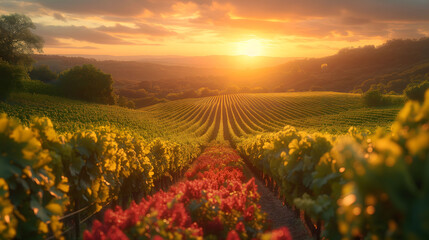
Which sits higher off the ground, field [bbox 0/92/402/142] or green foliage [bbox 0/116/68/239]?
green foliage [bbox 0/116/68/239]

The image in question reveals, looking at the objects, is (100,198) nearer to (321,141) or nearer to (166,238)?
(166,238)

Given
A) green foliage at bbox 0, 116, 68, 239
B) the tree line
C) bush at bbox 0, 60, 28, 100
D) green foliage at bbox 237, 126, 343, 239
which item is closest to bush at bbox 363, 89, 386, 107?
the tree line

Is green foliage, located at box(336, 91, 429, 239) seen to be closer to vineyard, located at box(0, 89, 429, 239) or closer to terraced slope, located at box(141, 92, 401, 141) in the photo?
vineyard, located at box(0, 89, 429, 239)

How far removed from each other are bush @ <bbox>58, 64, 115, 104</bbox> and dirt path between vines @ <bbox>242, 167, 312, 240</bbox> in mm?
73917

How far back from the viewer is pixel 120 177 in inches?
420

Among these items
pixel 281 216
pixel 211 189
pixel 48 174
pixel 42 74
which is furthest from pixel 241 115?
pixel 48 174

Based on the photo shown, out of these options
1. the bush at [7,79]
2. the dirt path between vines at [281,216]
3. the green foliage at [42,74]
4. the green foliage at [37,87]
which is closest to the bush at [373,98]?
the dirt path between vines at [281,216]

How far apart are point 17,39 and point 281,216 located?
71.8 m

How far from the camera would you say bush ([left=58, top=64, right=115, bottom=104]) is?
263 feet

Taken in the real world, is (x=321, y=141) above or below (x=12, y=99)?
above

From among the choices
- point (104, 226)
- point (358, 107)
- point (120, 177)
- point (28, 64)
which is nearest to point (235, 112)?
point (358, 107)

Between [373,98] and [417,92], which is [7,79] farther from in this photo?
[417,92]

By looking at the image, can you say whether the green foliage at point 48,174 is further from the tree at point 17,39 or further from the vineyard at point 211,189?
the tree at point 17,39

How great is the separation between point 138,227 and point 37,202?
1745 millimetres
